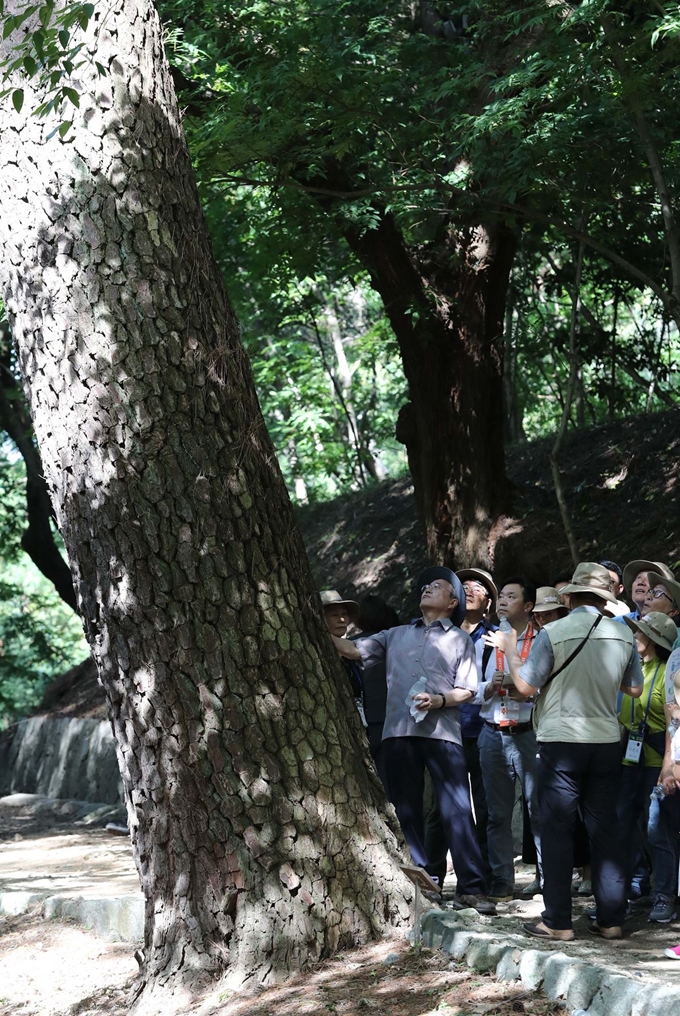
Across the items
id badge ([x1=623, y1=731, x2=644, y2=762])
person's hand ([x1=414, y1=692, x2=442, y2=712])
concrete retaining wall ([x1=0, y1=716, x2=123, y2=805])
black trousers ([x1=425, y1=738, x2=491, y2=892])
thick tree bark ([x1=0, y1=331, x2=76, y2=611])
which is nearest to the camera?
id badge ([x1=623, y1=731, x2=644, y2=762])

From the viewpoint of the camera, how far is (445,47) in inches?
408

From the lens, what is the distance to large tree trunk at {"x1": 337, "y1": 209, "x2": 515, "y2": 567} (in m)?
11.2

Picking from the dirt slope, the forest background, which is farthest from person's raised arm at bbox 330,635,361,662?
the dirt slope

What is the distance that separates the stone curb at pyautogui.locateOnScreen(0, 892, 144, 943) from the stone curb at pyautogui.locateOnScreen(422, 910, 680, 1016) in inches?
96.7

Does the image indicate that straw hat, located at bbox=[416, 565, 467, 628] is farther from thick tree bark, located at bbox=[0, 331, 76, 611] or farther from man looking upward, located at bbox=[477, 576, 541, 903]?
thick tree bark, located at bbox=[0, 331, 76, 611]

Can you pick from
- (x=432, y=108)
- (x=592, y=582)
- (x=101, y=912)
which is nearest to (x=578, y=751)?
(x=592, y=582)

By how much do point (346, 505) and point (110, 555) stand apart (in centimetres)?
1230

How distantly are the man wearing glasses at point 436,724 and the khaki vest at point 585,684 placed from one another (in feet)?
2.47

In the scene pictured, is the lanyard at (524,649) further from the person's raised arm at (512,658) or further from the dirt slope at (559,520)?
the dirt slope at (559,520)

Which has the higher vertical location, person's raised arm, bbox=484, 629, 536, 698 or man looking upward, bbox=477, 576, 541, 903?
person's raised arm, bbox=484, 629, 536, 698

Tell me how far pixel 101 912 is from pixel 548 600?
355cm

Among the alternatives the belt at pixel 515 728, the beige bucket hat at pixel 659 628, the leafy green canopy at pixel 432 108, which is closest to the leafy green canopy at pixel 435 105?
the leafy green canopy at pixel 432 108

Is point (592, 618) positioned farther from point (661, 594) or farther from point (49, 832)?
point (49, 832)

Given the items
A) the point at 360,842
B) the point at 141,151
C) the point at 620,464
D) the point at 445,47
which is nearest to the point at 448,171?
the point at 445,47
